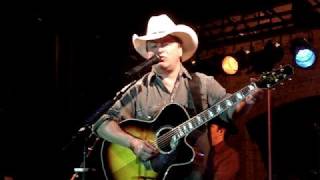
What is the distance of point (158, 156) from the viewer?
3.32 meters

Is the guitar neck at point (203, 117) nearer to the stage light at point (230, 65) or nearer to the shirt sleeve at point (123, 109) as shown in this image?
the shirt sleeve at point (123, 109)

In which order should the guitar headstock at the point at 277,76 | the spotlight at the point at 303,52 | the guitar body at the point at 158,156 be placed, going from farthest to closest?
the spotlight at the point at 303,52 < the guitar body at the point at 158,156 < the guitar headstock at the point at 277,76

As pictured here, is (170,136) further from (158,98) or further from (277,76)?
(277,76)

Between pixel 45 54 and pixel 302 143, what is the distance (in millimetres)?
4275

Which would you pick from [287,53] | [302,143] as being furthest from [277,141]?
[287,53]

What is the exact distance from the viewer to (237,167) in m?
7.48

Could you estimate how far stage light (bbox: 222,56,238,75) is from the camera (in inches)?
280

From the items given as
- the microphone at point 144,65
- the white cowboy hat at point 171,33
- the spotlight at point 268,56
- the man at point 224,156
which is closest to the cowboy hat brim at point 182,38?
the white cowboy hat at point 171,33

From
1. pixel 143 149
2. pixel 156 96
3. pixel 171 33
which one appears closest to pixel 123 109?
pixel 156 96

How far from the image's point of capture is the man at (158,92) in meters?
3.42

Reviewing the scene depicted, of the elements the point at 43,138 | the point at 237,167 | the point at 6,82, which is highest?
the point at 6,82

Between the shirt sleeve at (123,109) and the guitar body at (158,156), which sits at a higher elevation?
the shirt sleeve at (123,109)

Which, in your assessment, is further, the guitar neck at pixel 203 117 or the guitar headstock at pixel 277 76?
the guitar neck at pixel 203 117

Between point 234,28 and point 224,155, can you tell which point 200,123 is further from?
point 234,28
